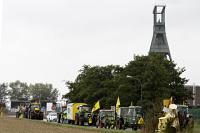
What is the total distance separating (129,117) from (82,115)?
33.3 ft

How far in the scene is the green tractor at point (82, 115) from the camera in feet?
197

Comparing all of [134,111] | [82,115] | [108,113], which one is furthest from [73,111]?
[134,111]

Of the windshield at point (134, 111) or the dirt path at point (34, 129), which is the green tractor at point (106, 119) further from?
the dirt path at point (34, 129)

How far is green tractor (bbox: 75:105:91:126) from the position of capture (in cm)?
6016

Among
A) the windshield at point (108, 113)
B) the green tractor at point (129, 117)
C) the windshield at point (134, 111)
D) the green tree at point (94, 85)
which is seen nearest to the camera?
the green tractor at point (129, 117)

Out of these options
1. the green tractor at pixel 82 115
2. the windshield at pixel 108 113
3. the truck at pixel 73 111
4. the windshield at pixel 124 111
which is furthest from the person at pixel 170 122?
the truck at pixel 73 111

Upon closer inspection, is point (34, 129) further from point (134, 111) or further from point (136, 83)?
point (136, 83)

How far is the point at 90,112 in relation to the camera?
203 ft

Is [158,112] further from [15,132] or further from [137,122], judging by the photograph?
[137,122]

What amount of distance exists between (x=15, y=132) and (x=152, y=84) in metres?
46.9

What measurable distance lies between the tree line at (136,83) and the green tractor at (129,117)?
12.7 meters

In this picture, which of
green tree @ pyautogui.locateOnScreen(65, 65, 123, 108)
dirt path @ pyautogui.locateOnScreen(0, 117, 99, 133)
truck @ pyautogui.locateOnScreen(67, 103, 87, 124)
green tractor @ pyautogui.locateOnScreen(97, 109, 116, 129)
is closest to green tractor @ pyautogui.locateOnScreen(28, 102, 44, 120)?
truck @ pyautogui.locateOnScreen(67, 103, 87, 124)

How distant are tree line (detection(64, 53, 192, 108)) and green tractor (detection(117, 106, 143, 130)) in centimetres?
1275

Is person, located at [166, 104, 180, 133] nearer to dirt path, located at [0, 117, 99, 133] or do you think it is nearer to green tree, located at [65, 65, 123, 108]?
dirt path, located at [0, 117, 99, 133]
